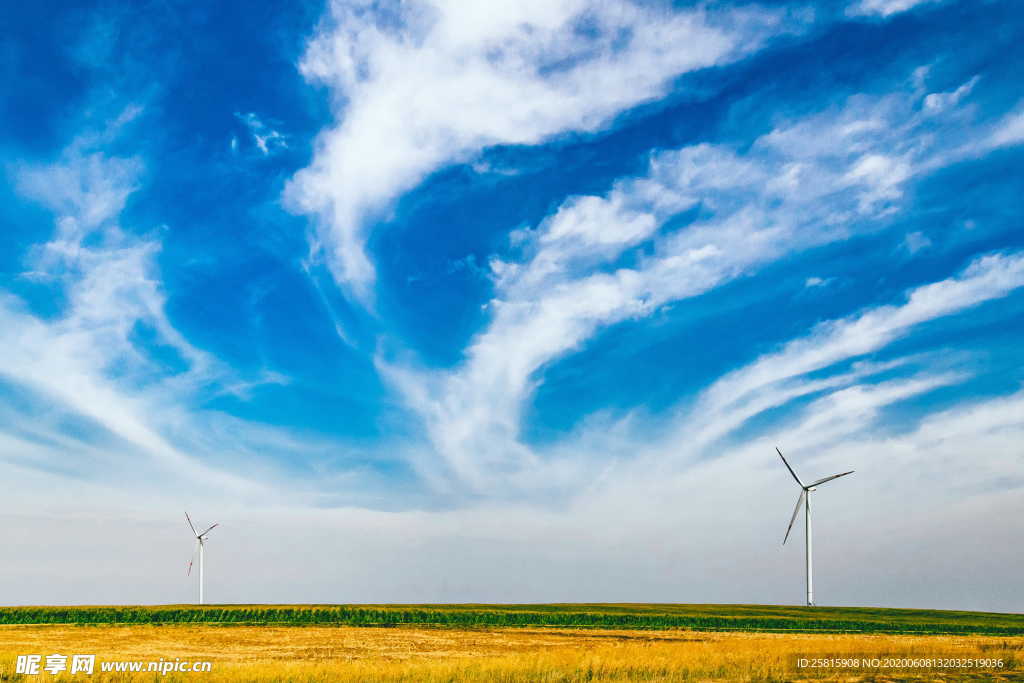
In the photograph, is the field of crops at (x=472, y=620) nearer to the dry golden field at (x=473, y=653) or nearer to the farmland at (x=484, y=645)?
the farmland at (x=484, y=645)

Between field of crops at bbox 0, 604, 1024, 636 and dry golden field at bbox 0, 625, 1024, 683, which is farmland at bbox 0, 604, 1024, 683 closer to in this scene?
dry golden field at bbox 0, 625, 1024, 683

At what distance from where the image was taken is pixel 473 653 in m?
52.6

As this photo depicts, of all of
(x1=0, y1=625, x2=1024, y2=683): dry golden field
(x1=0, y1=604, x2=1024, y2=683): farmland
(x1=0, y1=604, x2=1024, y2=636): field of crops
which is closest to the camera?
(x1=0, y1=625, x2=1024, y2=683): dry golden field

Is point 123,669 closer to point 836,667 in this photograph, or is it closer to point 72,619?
point 836,667

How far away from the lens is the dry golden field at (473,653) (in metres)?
35.3

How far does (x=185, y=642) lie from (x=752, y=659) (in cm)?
4104

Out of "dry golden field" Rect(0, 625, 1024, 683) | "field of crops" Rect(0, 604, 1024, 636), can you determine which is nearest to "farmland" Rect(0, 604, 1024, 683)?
"dry golden field" Rect(0, 625, 1024, 683)

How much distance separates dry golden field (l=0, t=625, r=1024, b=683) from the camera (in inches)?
1389

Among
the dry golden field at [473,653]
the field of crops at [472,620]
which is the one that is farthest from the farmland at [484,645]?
the field of crops at [472,620]

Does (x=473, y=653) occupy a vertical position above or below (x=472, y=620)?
above

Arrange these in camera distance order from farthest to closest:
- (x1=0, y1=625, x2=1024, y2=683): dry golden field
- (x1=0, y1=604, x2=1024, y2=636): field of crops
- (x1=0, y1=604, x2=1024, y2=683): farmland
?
(x1=0, y1=604, x2=1024, y2=636): field of crops < (x1=0, y1=604, x2=1024, y2=683): farmland < (x1=0, y1=625, x2=1024, y2=683): dry golden field

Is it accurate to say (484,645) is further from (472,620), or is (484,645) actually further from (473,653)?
(472,620)

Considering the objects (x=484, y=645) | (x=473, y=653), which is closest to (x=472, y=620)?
(x=484, y=645)

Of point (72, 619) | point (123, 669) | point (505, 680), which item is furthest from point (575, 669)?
point (72, 619)
